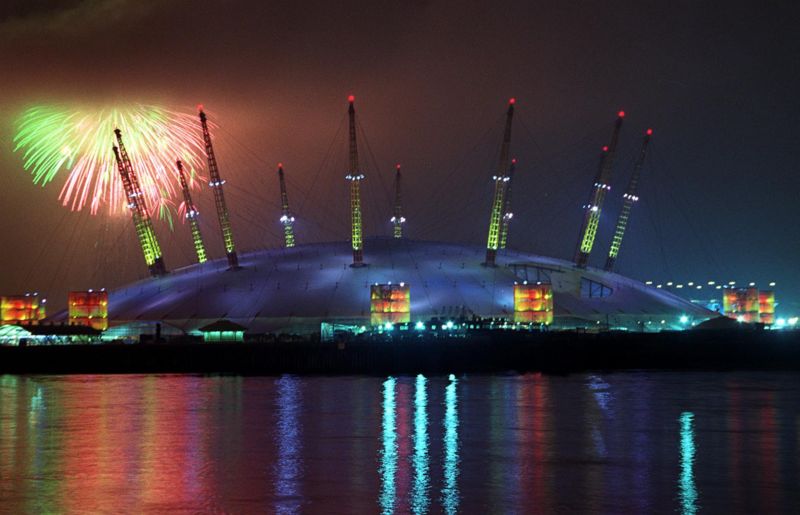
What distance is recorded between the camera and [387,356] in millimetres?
109875

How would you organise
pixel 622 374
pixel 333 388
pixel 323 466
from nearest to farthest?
pixel 323 466 < pixel 333 388 < pixel 622 374

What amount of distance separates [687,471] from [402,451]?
37.6ft

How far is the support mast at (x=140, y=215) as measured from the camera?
161 m

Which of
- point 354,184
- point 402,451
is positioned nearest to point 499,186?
point 354,184

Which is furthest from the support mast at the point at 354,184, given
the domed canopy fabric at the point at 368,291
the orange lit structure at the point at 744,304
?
the orange lit structure at the point at 744,304

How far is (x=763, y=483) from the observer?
40.3 m

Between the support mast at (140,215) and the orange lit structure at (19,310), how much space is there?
61.1ft

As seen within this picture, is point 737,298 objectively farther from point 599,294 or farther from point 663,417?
point 663,417

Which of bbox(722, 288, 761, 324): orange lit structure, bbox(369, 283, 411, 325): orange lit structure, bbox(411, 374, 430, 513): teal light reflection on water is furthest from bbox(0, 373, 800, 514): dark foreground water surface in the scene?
bbox(722, 288, 761, 324): orange lit structure

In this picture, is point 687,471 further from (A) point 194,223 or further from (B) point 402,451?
(A) point 194,223

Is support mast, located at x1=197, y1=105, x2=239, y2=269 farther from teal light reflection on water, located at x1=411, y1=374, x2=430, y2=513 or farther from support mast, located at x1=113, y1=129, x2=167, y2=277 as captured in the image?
teal light reflection on water, located at x1=411, y1=374, x2=430, y2=513

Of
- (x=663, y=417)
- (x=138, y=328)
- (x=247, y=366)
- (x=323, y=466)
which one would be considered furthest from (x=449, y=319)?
(x=323, y=466)

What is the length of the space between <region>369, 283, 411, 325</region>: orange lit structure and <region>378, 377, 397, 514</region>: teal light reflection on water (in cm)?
4700

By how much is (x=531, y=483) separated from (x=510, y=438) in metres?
12.4
